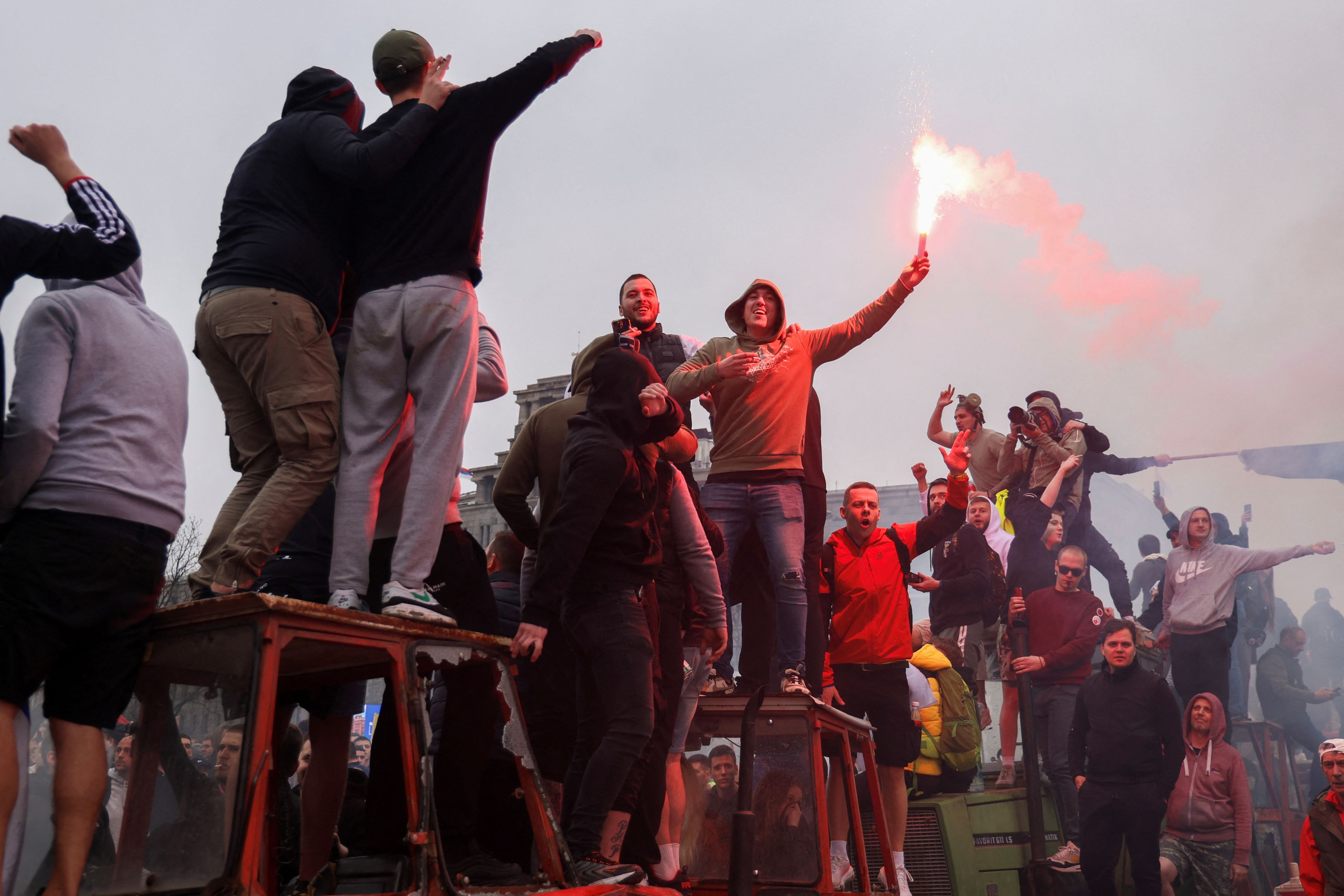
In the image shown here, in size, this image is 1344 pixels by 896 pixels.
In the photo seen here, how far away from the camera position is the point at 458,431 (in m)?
3.52

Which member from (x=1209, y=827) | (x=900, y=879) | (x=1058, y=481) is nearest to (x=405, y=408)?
(x=900, y=879)

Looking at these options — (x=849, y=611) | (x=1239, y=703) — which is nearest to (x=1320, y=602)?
(x=1239, y=703)

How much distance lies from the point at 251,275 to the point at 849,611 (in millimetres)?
4610

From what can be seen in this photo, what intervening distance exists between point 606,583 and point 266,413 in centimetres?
132

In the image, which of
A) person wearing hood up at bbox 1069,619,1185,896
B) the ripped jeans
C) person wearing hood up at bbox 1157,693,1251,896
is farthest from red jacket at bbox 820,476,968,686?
person wearing hood up at bbox 1157,693,1251,896

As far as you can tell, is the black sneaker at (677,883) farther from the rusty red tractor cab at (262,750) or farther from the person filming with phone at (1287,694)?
the person filming with phone at (1287,694)

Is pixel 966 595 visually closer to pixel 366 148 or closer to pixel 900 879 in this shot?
pixel 900 879

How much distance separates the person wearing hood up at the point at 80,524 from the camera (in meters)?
2.57

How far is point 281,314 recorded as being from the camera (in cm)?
330

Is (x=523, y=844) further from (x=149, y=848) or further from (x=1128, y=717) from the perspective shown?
(x=1128, y=717)

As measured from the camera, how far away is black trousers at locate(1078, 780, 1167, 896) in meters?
8.07

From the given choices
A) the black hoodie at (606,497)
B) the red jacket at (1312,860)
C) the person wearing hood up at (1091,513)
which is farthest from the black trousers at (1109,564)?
the black hoodie at (606,497)

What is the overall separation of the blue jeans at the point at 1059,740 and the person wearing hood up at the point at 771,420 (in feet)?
13.9

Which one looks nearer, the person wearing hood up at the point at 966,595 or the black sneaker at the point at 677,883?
the black sneaker at the point at 677,883
